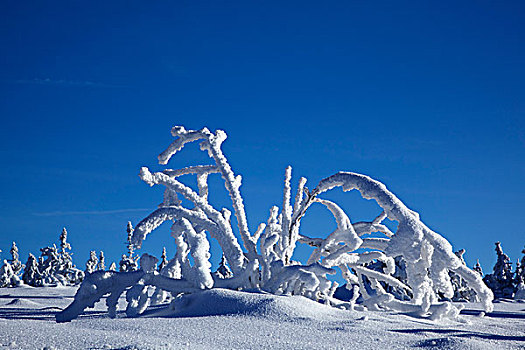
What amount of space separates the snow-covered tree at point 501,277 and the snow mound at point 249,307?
26.4m

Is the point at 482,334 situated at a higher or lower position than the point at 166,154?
lower

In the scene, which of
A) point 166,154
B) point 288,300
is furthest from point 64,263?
point 288,300

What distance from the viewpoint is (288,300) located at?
8.46m

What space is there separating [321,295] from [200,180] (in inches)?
164

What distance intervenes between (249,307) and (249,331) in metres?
1.36

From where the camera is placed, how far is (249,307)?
26.4ft

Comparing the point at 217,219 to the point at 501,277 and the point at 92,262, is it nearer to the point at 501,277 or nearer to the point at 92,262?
the point at 501,277

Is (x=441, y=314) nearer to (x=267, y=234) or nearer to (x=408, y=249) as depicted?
(x=408, y=249)

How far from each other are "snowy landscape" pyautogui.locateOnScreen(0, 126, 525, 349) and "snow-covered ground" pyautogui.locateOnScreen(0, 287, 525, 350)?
2 centimetres

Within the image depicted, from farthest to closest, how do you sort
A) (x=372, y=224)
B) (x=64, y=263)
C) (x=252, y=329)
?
(x=64, y=263)
(x=372, y=224)
(x=252, y=329)

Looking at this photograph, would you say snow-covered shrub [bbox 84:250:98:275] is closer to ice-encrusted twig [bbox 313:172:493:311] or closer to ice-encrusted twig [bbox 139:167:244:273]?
ice-encrusted twig [bbox 139:167:244:273]

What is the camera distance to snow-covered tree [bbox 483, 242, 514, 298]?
1221 inches

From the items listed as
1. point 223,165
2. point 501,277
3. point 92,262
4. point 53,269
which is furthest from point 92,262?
point 223,165

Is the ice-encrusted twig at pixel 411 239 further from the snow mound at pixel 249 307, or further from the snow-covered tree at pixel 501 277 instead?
the snow-covered tree at pixel 501 277
